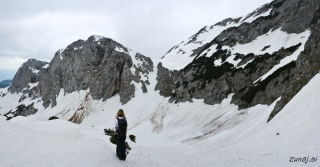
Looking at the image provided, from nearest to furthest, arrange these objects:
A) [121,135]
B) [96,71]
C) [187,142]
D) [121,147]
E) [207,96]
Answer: [121,135] → [121,147] → [187,142] → [207,96] → [96,71]

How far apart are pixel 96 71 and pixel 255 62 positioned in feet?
293

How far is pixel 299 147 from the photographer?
10.8m

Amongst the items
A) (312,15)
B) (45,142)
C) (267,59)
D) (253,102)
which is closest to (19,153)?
(45,142)

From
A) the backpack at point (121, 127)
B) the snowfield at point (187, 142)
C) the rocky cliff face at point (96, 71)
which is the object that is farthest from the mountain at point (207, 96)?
the backpack at point (121, 127)

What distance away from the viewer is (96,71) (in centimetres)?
11394

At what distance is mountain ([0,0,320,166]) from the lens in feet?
47.6

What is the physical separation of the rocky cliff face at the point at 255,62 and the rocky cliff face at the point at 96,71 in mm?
19493

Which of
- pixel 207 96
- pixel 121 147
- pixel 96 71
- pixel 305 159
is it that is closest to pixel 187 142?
pixel 207 96

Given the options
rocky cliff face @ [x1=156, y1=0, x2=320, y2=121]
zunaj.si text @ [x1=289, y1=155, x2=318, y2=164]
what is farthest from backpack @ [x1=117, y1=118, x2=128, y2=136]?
rocky cliff face @ [x1=156, y1=0, x2=320, y2=121]

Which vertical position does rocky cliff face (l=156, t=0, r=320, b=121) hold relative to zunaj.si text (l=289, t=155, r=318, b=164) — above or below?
above

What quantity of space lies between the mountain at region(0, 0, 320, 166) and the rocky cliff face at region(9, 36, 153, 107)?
1.97ft

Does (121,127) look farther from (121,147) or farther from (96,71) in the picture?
(96,71)

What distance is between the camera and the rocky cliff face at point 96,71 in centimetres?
9900

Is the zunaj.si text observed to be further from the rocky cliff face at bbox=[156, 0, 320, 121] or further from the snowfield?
the rocky cliff face at bbox=[156, 0, 320, 121]
